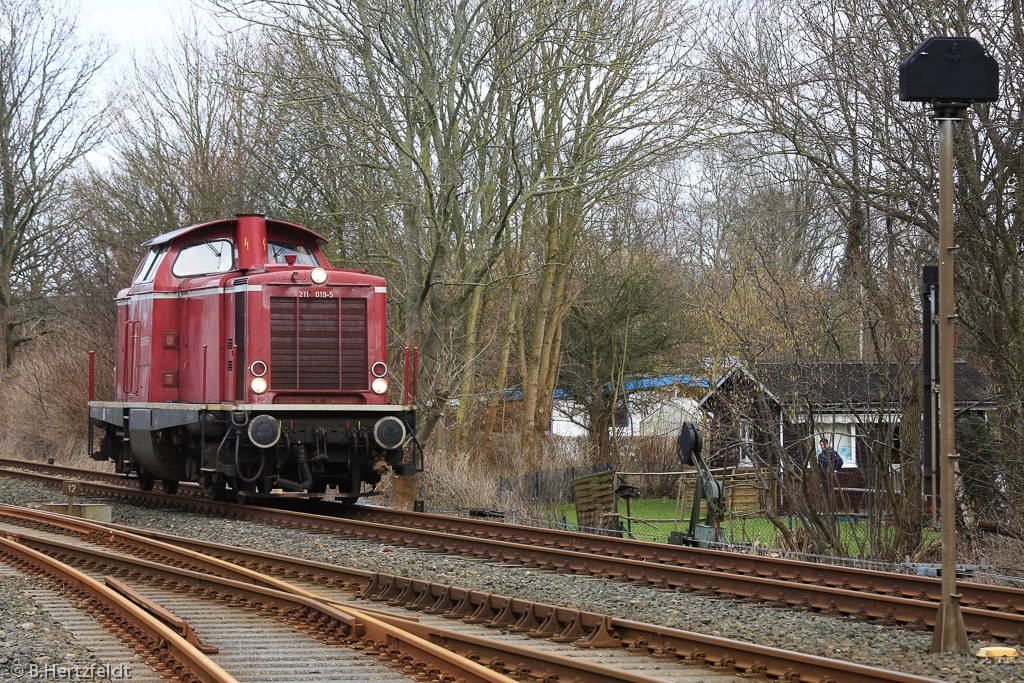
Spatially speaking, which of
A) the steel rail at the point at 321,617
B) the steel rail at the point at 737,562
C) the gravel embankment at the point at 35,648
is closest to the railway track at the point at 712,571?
the steel rail at the point at 737,562

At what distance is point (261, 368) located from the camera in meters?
13.8

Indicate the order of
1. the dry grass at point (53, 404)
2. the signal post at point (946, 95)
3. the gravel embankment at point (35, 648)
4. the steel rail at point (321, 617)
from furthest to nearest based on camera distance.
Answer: the dry grass at point (53, 404) < the signal post at point (946, 95) < the steel rail at point (321, 617) < the gravel embankment at point (35, 648)

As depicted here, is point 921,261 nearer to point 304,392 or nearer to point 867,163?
point 867,163

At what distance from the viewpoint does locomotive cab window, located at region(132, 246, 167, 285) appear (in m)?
15.6

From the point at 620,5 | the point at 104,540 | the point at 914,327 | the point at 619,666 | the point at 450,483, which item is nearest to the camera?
the point at 619,666

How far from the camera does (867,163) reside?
14273mm

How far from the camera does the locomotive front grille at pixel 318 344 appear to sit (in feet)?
45.9

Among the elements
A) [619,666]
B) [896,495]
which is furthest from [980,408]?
[619,666]

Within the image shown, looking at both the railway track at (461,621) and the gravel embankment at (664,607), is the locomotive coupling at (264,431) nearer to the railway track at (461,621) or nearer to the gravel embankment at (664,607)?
the gravel embankment at (664,607)

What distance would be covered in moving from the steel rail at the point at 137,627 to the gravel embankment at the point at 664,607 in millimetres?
2440

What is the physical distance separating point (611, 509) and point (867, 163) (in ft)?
24.0

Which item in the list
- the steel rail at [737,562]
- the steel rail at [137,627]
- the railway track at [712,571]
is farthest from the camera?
the steel rail at [737,562]

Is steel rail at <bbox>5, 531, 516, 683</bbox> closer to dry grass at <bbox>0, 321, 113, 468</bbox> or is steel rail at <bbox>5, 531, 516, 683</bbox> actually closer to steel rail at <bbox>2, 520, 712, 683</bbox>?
steel rail at <bbox>2, 520, 712, 683</bbox>

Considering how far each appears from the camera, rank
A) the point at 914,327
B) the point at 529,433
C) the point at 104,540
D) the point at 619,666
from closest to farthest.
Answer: the point at 619,666
the point at 104,540
the point at 914,327
the point at 529,433
